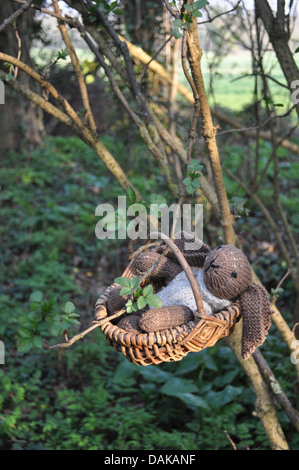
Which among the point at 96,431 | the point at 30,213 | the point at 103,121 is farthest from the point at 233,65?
the point at 103,121

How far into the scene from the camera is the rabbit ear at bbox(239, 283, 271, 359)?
1098 millimetres

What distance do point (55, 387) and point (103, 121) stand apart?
525cm

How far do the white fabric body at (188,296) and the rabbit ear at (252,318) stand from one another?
0.05 meters

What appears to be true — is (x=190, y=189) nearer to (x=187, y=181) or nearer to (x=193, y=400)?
(x=187, y=181)

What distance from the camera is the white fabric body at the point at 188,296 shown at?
1132 mm

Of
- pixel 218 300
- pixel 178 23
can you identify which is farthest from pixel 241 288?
pixel 178 23

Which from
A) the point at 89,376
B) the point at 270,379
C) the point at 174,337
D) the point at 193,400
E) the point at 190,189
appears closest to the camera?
the point at 174,337

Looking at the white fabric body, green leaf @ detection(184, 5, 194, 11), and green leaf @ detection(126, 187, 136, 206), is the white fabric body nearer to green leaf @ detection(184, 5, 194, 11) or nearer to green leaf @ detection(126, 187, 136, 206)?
green leaf @ detection(126, 187, 136, 206)

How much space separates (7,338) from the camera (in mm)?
3023

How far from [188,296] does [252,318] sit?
157 mm

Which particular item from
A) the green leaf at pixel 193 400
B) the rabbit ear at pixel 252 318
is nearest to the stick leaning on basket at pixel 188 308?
the rabbit ear at pixel 252 318

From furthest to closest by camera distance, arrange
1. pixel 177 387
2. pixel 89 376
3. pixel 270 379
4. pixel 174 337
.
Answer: pixel 89 376 < pixel 177 387 < pixel 270 379 < pixel 174 337

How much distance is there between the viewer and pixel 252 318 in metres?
1.10
